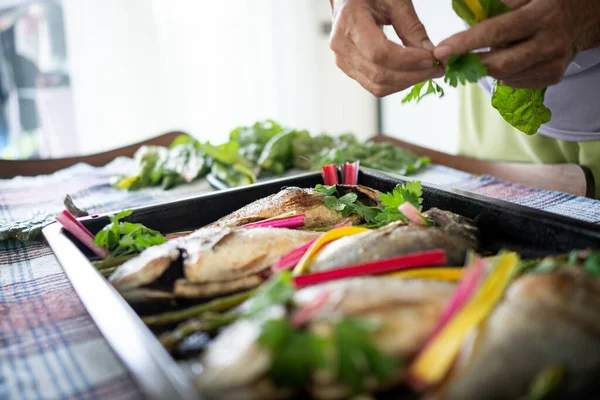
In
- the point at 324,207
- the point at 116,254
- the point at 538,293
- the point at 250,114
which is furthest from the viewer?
the point at 250,114

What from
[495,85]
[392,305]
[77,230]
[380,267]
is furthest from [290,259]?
[495,85]

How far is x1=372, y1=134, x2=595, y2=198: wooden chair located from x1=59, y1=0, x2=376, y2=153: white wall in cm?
382

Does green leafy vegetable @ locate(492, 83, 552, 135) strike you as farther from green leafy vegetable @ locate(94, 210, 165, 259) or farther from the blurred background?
the blurred background

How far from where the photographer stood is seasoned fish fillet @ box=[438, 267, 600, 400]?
34.7 inches

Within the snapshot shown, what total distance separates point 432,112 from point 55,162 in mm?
4176

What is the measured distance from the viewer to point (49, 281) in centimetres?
165

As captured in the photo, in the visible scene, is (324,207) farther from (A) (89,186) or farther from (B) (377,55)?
(A) (89,186)

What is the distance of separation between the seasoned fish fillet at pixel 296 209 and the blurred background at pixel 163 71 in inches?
162

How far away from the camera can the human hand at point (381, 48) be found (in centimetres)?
154

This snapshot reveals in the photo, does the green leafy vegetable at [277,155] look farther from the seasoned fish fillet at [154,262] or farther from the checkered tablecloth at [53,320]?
the seasoned fish fillet at [154,262]

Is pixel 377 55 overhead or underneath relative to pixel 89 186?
overhead

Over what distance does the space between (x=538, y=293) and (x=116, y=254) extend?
4.01 ft

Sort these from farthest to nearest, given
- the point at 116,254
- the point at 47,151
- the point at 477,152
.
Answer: the point at 47,151 < the point at 477,152 < the point at 116,254

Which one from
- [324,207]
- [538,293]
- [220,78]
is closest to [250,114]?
[220,78]
